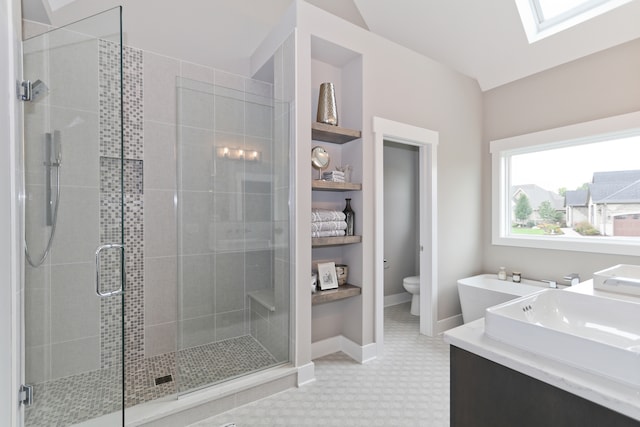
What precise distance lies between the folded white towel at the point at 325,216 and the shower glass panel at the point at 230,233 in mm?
248

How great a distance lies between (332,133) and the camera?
96.8 inches

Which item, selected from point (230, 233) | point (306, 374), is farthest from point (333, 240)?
point (306, 374)

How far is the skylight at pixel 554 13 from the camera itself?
2580 millimetres

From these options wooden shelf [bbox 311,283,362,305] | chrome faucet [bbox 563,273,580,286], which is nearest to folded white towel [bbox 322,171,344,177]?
wooden shelf [bbox 311,283,362,305]

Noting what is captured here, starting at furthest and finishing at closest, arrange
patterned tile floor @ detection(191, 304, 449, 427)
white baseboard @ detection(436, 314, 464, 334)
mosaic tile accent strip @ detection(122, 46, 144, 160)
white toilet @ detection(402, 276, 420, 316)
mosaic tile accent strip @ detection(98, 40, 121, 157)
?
white toilet @ detection(402, 276, 420, 316), white baseboard @ detection(436, 314, 464, 334), mosaic tile accent strip @ detection(122, 46, 144, 160), patterned tile floor @ detection(191, 304, 449, 427), mosaic tile accent strip @ detection(98, 40, 121, 157)

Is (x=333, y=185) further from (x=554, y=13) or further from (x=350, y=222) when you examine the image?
(x=554, y=13)

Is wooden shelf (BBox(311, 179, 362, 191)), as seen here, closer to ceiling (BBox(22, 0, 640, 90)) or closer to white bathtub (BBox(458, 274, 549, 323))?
ceiling (BBox(22, 0, 640, 90))

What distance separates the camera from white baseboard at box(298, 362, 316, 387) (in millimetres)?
2197

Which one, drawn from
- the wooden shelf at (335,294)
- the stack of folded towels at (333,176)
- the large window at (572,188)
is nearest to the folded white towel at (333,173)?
the stack of folded towels at (333,176)

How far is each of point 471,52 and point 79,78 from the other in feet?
10.9

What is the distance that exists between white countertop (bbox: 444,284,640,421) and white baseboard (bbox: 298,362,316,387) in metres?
1.39

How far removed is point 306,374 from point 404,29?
3.21m

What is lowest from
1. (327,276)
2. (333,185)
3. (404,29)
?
(327,276)

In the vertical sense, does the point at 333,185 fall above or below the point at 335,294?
above
